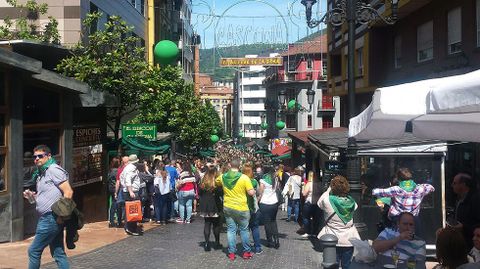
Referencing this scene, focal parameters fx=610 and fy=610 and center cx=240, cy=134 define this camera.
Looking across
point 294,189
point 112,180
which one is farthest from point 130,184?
point 294,189

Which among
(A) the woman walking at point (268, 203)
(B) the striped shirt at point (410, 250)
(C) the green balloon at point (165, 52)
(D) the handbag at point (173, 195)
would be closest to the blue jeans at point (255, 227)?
(A) the woman walking at point (268, 203)

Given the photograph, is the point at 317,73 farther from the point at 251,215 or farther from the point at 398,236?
the point at 398,236

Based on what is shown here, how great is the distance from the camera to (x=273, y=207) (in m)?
10.8

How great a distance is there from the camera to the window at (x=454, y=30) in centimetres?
1633

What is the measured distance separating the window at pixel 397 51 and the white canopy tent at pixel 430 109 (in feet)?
48.1

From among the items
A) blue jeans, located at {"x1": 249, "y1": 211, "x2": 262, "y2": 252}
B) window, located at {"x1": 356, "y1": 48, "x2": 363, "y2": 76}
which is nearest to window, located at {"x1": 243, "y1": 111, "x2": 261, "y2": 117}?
window, located at {"x1": 356, "y1": 48, "x2": 363, "y2": 76}

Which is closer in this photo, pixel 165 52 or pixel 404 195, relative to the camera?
pixel 404 195

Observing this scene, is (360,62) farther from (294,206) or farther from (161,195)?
(161,195)

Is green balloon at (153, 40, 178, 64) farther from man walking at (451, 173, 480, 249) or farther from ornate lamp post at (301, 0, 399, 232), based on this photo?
man walking at (451, 173, 480, 249)

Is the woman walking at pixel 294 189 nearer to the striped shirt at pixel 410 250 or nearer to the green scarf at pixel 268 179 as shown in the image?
the green scarf at pixel 268 179

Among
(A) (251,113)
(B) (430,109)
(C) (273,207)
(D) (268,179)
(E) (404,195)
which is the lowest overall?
(C) (273,207)

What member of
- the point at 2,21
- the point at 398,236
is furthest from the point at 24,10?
the point at 398,236

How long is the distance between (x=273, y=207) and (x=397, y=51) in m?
13.6

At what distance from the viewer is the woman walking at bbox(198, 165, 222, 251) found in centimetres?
1039
